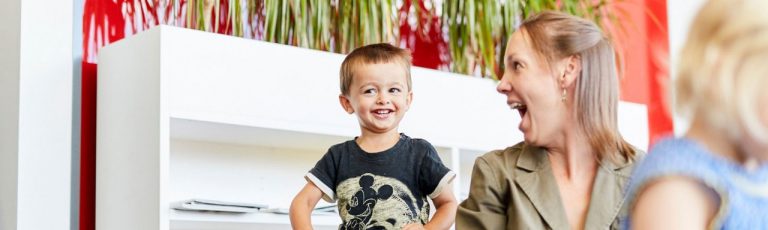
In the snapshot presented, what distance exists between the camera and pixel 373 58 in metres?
2.42

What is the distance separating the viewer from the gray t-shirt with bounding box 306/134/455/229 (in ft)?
7.74

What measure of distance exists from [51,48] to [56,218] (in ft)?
1.43

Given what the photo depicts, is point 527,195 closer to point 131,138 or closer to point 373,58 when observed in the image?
point 373,58

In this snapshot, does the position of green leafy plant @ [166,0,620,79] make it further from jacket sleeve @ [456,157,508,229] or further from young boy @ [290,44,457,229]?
jacket sleeve @ [456,157,508,229]

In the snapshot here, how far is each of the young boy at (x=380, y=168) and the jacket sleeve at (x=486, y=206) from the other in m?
0.48

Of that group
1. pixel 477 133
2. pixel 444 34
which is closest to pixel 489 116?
pixel 477 133

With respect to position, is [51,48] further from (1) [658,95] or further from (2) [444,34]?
(1) [658,95]

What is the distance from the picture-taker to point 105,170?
9.85ft

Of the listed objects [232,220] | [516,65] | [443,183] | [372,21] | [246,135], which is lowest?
[232,220]

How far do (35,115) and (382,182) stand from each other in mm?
1052

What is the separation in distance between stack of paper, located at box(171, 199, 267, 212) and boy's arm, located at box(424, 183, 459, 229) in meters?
0.68

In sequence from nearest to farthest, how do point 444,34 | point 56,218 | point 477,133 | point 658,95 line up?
point 56,218 < point 477,133 < point 444,34 < point 658,95

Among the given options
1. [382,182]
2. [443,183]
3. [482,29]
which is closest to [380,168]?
[382,182]

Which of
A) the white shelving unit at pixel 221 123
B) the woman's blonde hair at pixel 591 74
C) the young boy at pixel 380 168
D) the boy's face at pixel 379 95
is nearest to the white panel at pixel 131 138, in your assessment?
the white shelving unit at pixel 221 123
